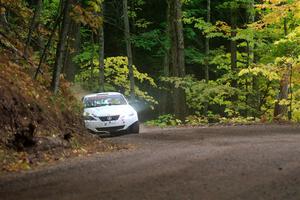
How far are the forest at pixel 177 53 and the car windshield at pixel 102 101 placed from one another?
4.08ft

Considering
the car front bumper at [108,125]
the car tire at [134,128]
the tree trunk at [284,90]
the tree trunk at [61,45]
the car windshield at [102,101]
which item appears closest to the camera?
the tree trunk at [61,45]

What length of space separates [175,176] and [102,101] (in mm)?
11478

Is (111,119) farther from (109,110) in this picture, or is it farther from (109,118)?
(109,110)

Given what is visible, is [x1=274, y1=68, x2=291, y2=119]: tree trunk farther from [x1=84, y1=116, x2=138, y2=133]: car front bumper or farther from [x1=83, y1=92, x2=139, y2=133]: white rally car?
[x1=84, y1=116, x2=138, y2=133]: car front bumper

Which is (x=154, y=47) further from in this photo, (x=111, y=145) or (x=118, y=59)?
(x=111, y=145)

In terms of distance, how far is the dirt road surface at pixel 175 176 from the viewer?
285 inches

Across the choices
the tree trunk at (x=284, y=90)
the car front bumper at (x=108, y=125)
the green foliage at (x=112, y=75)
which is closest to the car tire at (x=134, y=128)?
the car front bumper at (x=108, y=125)

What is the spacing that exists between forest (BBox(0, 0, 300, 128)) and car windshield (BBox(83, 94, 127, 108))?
4.08 ft

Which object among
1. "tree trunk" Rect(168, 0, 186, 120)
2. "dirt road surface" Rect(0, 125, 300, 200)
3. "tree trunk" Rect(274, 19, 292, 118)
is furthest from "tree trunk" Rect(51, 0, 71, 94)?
"tree trunk" Rect(168, 0, 186, 120)

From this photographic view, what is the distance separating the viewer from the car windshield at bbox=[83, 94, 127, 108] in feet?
64.3

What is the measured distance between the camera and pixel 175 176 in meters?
8.58

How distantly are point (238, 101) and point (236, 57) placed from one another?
2688mm

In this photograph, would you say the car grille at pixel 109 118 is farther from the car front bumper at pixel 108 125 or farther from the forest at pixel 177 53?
the forest at pixel 177 53

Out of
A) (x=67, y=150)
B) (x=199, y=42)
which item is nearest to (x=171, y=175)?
(x=67, y=150)
